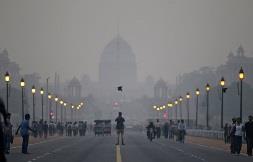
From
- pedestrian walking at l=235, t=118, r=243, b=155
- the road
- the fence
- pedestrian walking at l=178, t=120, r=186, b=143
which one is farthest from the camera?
the fence

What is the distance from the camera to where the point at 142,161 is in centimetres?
3619

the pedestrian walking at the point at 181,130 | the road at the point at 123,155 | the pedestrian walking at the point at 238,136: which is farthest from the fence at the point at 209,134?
the pedestrian walking at the point at 238,136

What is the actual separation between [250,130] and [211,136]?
3869 cm

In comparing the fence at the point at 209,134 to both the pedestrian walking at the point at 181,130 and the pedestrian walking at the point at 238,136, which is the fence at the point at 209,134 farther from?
the pedestrian walking at the point at 238,136

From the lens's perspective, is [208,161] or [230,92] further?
[230,92]

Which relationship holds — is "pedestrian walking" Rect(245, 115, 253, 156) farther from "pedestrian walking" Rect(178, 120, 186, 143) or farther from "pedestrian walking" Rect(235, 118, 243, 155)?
"pedestrian walking" Rect(178, 120, 186, 143)

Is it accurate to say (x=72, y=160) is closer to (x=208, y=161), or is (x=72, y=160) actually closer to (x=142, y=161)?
(x=142, y=161)

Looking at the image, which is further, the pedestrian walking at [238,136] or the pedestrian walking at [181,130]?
the pedestrian walking at [181,130]

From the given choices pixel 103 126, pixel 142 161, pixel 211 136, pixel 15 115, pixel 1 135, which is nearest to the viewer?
pixel 1 135

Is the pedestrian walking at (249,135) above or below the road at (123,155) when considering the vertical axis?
above

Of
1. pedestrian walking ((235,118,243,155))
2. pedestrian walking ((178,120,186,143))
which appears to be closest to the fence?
pedestrian walking ((178,120,186,143))

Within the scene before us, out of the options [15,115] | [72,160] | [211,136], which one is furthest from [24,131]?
[15,115]

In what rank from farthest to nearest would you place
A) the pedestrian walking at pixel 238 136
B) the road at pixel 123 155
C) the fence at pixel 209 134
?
the fence at pixel 209 134, the pedestrian walking at pixel 238 136, the road at pixel 123 155

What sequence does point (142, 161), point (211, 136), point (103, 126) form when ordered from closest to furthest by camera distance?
point (142, 161), point (211, 136), point (103, 126)
